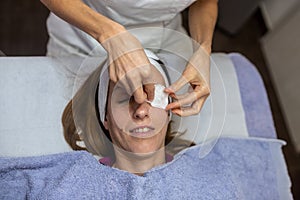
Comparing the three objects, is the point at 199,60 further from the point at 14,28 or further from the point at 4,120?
the point at 14,28

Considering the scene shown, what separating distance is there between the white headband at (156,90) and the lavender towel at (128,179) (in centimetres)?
13

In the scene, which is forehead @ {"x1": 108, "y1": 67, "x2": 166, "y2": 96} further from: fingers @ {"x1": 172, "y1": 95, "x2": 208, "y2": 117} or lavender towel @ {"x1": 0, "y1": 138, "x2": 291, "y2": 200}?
lavender towel @ {"x1": 0, "y1": 138, "x2": 291, "y2": 200}

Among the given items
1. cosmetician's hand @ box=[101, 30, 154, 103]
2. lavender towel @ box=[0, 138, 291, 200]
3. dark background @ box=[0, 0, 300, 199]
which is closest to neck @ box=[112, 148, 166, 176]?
lavender towel @ box=[0, 138, 291, 200]

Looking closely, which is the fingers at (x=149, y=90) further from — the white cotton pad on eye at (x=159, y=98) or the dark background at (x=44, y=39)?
the dark background at (x=44, y=39)

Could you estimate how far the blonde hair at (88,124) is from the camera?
1.08 m

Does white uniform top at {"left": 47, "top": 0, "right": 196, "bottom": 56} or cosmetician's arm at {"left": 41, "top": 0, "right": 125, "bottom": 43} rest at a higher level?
cosmetician's arm at {"left": 41, "top": 0, "right": 125, "bottom": 43}

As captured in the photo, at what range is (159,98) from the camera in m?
0.93

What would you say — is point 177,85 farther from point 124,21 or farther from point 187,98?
point 124,21

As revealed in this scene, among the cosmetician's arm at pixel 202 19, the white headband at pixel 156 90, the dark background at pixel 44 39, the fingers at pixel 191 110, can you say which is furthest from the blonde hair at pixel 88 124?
the dark background at pixel 44 39

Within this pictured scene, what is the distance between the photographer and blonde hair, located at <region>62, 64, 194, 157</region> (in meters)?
1.08

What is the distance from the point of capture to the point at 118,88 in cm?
93

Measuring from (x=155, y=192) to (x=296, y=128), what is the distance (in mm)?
983

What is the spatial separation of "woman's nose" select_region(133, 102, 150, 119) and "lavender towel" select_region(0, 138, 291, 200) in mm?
166

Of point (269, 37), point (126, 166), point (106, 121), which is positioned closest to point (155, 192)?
point (126, 166)
